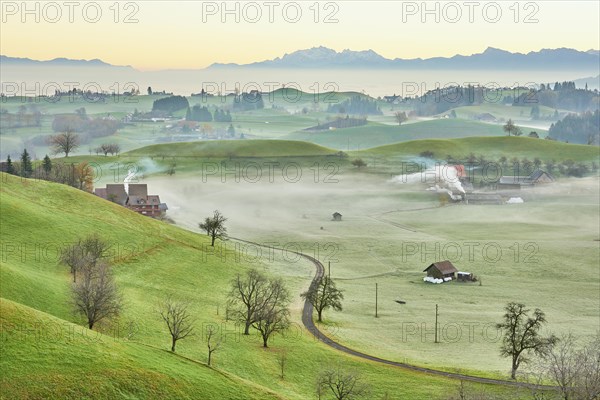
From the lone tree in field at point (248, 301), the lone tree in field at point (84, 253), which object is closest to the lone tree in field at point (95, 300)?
the lone tree in field at point (84, 253)

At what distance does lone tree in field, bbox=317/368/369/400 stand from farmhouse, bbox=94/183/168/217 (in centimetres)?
10659

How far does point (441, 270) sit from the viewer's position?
115562 mm

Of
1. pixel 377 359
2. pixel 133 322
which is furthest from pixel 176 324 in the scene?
pixel 377 359

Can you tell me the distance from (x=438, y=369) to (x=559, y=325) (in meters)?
29.5

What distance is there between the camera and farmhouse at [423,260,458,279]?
380ft

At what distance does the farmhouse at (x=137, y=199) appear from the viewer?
16275cm

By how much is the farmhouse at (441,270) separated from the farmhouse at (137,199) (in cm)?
7900

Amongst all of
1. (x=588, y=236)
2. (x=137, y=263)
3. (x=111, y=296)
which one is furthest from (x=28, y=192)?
(x=588, y=236)

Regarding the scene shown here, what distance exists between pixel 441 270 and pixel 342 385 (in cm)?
5942

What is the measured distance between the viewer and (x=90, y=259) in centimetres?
8862

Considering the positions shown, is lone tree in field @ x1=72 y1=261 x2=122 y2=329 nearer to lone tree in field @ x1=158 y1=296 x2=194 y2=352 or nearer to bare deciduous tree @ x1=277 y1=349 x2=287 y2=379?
lone tree in field @ x1=158 y1=296 x2=194 y2=352

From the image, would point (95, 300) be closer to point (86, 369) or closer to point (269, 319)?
point (86, 369)

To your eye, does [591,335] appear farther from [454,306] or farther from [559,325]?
[454,306]

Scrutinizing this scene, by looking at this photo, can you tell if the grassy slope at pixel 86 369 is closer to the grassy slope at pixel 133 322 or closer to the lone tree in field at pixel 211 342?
the grassy slope at pixel 133 322
